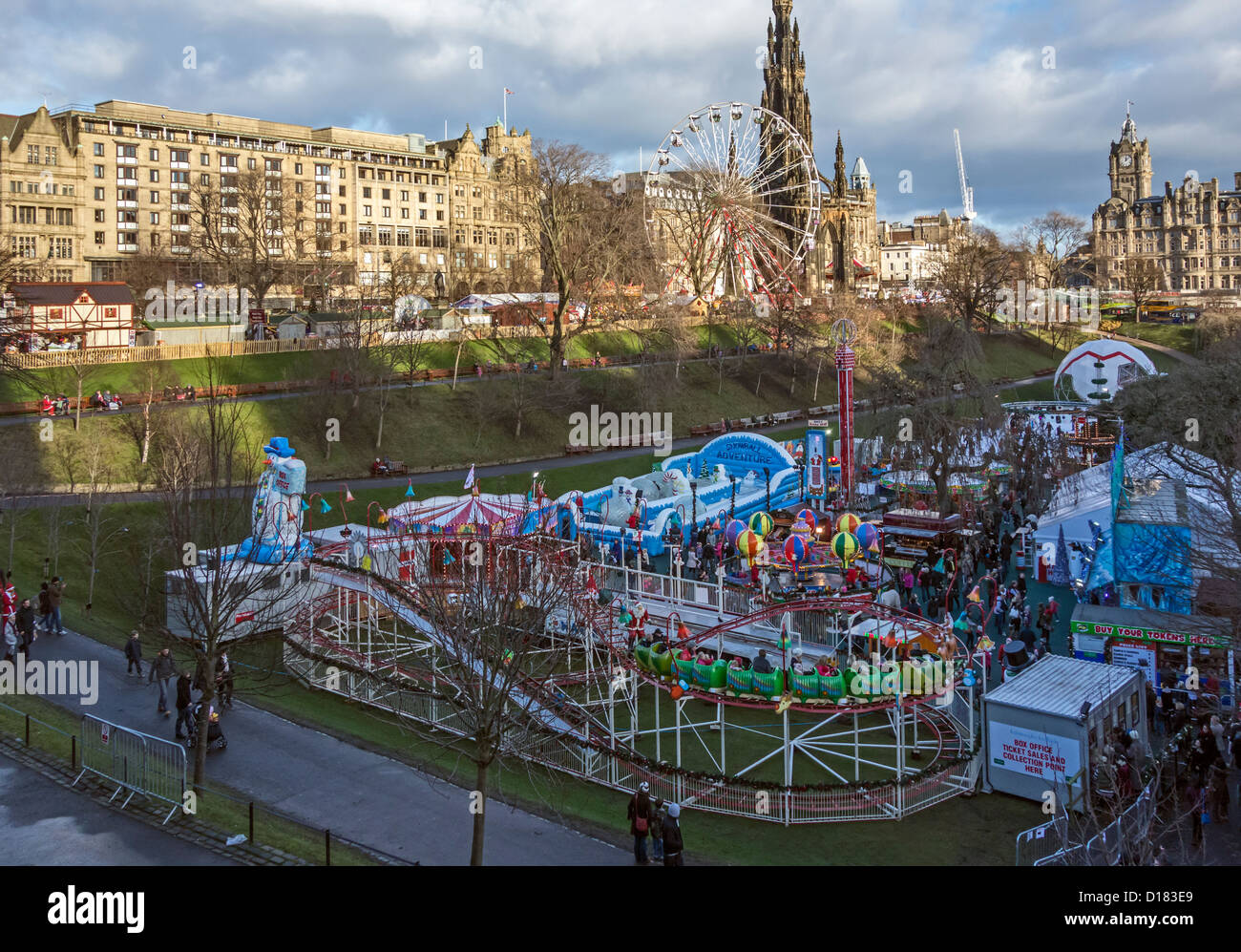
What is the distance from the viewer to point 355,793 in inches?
758

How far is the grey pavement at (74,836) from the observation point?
1503 cm

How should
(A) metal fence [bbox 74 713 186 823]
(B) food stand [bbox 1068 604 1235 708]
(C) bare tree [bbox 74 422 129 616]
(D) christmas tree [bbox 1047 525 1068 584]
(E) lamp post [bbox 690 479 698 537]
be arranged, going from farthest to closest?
(E) lamp post [bbox 690 479 698 537] → (D) christmas tree [bbox 1047 525 1068 584] → (C) bare tree [bbox 74 422 129 616] → (B) food stand [bbox 1068 604 1235 708] → (A) metal fence [bbox 74 713 186 823]

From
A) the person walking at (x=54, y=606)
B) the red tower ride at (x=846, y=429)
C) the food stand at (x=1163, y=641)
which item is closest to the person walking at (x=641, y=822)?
the food stand at (x=1163, y=641)

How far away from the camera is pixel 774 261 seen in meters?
82.2

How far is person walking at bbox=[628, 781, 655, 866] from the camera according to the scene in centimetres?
1653

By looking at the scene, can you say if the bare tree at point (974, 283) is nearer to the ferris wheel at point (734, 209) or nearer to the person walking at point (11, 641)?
the ferris wheel at point (734, 209)

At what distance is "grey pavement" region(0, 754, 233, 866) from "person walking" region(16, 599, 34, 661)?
329 inches

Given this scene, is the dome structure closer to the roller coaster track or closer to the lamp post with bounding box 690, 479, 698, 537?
the lamp post with bounding box 690, 479, 698, 537

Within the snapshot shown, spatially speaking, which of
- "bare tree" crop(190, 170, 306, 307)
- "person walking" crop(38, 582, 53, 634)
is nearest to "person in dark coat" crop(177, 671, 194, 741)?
"person walking" crop(38, 582, 53, 634)

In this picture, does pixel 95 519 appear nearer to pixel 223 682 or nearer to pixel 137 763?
pixel 223 682

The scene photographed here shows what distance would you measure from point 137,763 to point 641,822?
326 inches

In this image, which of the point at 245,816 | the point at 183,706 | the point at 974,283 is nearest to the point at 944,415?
the point at 183,706

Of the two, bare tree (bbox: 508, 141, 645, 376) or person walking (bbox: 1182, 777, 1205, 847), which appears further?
bare tree (bbox: 508, 141, 645, 376)
